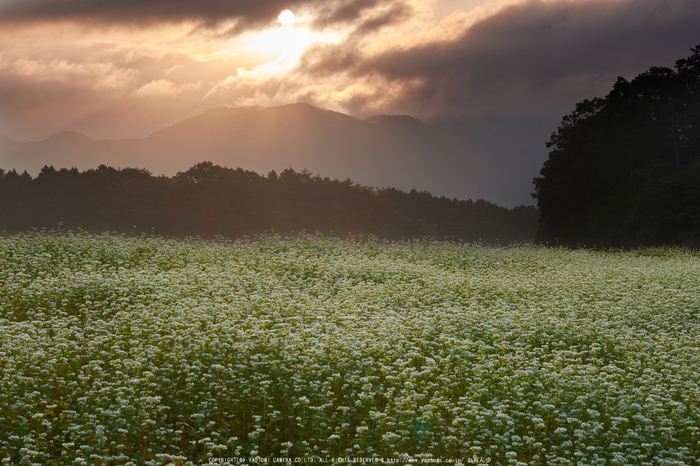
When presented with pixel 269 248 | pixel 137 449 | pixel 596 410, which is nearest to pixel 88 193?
pixel 269 248

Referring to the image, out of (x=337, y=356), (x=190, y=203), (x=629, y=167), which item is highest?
(x=629, y=167)

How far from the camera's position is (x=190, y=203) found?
40094 millimetres

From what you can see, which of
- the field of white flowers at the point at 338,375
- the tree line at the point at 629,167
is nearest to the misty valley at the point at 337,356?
the field of white flowers at the point at 338,375

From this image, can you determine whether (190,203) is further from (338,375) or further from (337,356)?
(338,375)

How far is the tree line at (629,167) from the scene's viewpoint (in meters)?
35.9

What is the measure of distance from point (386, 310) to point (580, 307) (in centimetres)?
481

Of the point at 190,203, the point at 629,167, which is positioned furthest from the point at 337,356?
the point at 629,167

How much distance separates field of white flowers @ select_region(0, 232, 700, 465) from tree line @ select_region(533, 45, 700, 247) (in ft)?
86.2

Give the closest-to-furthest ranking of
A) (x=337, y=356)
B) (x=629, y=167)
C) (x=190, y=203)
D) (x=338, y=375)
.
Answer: (x=338, y=375)
(x=337, y=356)
(x=190, y=203)
(x=629, y=167)

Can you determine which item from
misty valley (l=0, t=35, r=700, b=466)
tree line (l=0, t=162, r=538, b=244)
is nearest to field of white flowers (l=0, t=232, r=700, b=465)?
misty valley (l=0, t=35, r=700, b=466)

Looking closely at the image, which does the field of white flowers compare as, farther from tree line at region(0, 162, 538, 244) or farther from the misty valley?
tree line at region(0, 162, 538, 244)

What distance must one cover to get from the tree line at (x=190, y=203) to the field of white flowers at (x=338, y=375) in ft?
74.3

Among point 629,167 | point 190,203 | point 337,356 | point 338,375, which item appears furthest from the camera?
point 629,167

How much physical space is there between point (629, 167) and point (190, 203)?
37967 mm
